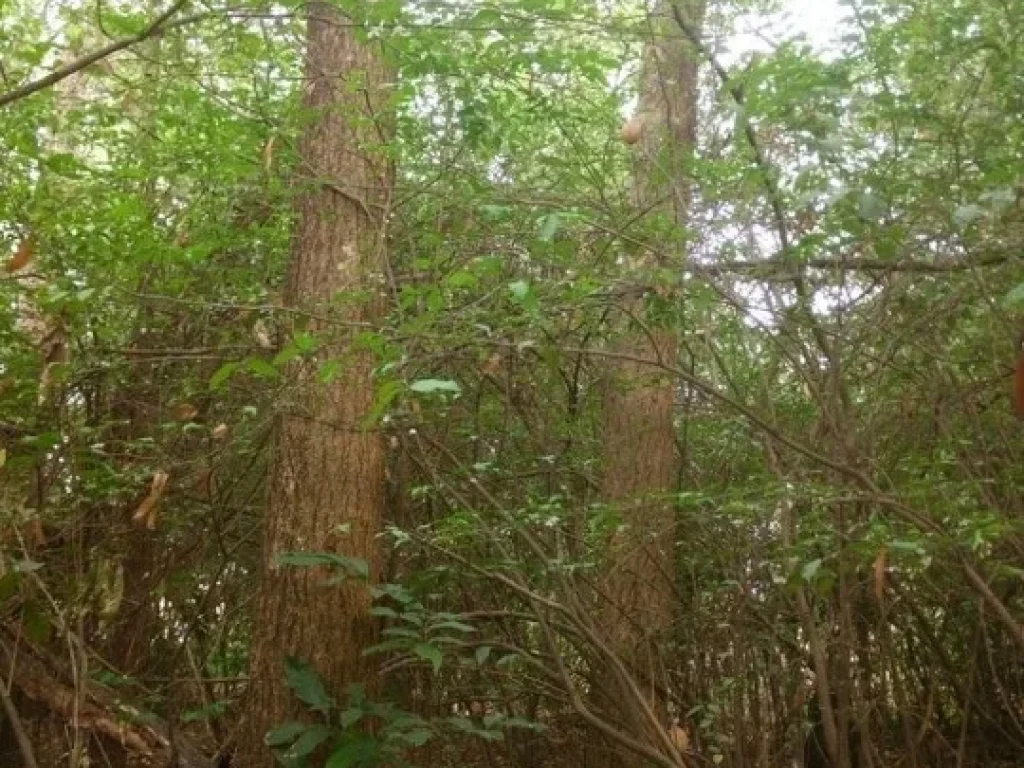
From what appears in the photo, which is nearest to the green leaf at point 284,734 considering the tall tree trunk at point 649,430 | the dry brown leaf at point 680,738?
the tall tree trunk at point 649,430

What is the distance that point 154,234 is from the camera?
499cm

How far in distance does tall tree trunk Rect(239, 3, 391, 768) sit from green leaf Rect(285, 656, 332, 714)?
0.11 meters

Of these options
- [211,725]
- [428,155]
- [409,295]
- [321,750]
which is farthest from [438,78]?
[211,725]

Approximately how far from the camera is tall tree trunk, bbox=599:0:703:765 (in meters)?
4.64

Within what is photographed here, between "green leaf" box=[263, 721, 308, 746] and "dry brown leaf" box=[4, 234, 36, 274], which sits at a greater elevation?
"dry brown leaf" box=[4, 234, 36, 274]

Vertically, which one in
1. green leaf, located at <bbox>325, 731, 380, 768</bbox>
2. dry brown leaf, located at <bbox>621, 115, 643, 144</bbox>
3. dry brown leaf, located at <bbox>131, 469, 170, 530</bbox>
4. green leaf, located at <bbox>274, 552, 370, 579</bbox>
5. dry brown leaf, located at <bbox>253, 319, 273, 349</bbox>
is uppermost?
dry brown leaf, located at <bbox>621, 115, 643, 144</bbox>

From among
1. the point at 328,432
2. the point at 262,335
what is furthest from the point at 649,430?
the point at 262,335

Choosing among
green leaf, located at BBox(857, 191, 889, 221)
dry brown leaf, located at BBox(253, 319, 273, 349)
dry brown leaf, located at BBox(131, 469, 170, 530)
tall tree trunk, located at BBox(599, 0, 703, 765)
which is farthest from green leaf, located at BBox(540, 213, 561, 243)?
dry brown leaf, located at BBox(131, 469, 170, 530)

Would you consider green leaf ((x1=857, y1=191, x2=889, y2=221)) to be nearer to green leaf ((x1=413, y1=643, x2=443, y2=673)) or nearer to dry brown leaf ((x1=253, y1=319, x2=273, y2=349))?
green leaf ((x1=413, y1=643, x2=443, y2=673))

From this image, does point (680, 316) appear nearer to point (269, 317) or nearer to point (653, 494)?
point (653, 494)

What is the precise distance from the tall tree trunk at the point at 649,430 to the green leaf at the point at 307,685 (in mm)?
1152

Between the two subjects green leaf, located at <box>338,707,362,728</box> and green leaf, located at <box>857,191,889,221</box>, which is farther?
green leaf, located at <box>338,707,362,728</box>

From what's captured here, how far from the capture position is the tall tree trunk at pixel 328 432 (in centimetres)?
494

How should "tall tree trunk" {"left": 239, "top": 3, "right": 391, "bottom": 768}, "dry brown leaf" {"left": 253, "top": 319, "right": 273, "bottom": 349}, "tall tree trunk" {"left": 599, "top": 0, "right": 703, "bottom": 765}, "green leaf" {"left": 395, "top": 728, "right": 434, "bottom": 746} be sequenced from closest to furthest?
"green leaf" {"left": 395, "top": 728, "right": 434, "bottom": 746} → "tall tree trunk" {"left": 599, "top": 0, "right": 703, "bottom": 765} → "tall tree trunk" {"left": 239, "top": 3, "right": 391, "bottom": 768} → "dry brown leaf" {"left": 253, "top": 319, "right": 273, "bottom": 349}
